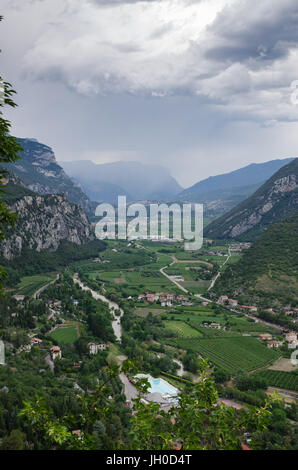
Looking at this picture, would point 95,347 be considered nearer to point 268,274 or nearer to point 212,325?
point 212,325

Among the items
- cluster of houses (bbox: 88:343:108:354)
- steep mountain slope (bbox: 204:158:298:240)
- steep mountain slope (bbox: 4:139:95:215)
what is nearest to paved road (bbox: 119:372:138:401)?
cluster of houses (bbox: 88:343:108:354)

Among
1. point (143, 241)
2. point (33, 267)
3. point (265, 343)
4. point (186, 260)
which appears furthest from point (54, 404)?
point (143, 241)

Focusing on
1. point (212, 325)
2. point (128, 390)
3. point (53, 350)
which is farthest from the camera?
point (212, 325)

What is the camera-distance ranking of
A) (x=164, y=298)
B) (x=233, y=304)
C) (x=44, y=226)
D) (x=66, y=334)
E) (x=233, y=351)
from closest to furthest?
1. (x=233, y=351)
2. (x=66, y=334)
3. (x=233, y=304)
4. (x=164, y=298)
5. (x=44, y=226)

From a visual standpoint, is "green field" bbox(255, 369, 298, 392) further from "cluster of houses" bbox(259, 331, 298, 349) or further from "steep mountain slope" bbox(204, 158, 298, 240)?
"steep mountain slope" bbox(204, 158, 298, 240)

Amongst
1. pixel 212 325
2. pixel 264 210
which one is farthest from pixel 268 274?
pixel 264 210

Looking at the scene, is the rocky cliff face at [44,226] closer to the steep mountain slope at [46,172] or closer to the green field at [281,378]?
the green field at [281,378]

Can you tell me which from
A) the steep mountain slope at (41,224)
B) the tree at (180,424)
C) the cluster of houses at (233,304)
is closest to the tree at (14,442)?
the tree at (180,424)
